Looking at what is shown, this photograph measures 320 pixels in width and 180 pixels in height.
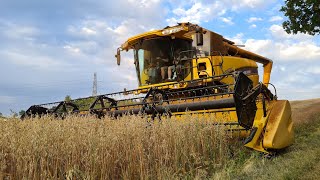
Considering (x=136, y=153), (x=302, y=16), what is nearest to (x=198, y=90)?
(x=136, y=153)

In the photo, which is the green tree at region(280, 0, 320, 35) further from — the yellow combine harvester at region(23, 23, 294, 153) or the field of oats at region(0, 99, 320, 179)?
the field of oats at region(0, 99, 320, 179)

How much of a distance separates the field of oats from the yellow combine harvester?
394 millimetres

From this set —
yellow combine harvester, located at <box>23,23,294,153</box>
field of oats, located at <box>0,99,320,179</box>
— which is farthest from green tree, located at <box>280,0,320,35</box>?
field of oats, located at <box>0,99,320,179</box>

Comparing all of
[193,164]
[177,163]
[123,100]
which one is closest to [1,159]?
[177,163]

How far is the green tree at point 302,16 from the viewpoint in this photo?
14.1 metres

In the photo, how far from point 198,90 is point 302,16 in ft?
29.9

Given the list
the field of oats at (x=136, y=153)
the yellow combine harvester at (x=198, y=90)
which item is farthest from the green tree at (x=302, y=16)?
the field of oats at (x=136, y=153)

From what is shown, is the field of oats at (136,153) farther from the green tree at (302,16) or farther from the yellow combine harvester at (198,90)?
the green tree at (302,16)

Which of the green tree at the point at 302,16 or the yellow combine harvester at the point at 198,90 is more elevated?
the green tree at the point at 302,16

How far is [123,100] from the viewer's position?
8.20 m

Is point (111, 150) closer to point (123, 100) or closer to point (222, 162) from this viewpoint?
point (222, 162)

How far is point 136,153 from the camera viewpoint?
13.7ft

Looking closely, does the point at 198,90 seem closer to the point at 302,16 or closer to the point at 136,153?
the point at 136,153

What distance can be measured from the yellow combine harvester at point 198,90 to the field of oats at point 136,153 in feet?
1.29
